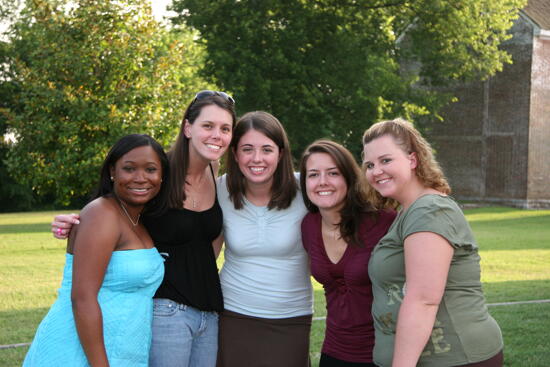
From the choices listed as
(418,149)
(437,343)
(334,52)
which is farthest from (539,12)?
(437,343)

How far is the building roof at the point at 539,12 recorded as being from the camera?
3350 centimetres

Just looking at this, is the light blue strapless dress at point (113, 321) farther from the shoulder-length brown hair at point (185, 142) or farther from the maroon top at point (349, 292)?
the maroon top at point (349, 292)

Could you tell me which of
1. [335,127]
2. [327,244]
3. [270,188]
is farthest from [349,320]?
[335,127]

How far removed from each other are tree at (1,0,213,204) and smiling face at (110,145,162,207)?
15.1 metres

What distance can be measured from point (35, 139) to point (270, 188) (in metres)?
17.9

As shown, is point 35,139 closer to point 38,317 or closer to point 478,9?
point 38,317

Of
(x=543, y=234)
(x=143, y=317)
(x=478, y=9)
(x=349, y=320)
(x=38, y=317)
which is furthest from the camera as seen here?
(x=478, y=9)

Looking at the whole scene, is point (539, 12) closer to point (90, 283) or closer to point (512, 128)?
point (512, 128)

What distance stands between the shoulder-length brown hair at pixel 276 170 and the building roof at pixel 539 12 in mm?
32526

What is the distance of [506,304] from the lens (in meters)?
9.23

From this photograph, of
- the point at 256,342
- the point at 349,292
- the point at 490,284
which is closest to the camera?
the point at 349,292

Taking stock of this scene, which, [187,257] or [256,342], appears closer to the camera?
[187,257]

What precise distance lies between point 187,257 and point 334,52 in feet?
86.1

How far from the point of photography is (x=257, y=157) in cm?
417
